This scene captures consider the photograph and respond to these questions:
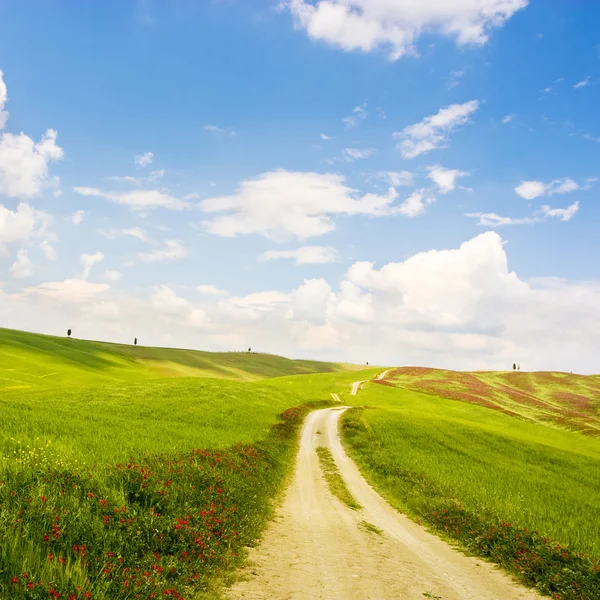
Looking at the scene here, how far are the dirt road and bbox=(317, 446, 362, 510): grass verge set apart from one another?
2.75 feet

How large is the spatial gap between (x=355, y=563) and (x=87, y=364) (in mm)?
115106

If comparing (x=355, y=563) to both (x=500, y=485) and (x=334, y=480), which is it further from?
(x=500, y=485)

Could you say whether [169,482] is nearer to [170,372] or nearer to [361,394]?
[361,394]

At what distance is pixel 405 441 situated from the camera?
124 ft

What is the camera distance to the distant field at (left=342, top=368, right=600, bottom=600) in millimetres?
13867

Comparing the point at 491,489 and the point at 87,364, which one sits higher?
the point at 491,489

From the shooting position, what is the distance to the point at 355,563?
40.7 feet

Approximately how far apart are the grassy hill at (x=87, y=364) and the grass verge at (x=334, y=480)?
45.3 metres

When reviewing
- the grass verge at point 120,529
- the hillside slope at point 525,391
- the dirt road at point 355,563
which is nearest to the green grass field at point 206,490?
the grass verge at point 120,529

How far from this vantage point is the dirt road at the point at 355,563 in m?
10.4

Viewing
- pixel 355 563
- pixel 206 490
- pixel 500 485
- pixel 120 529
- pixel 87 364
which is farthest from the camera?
pixel 87 364

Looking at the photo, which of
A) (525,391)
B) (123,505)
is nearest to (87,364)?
(123,505)

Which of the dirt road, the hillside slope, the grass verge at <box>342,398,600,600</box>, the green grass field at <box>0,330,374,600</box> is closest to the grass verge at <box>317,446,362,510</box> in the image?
the dirt road

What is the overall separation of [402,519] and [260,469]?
24.8ft
